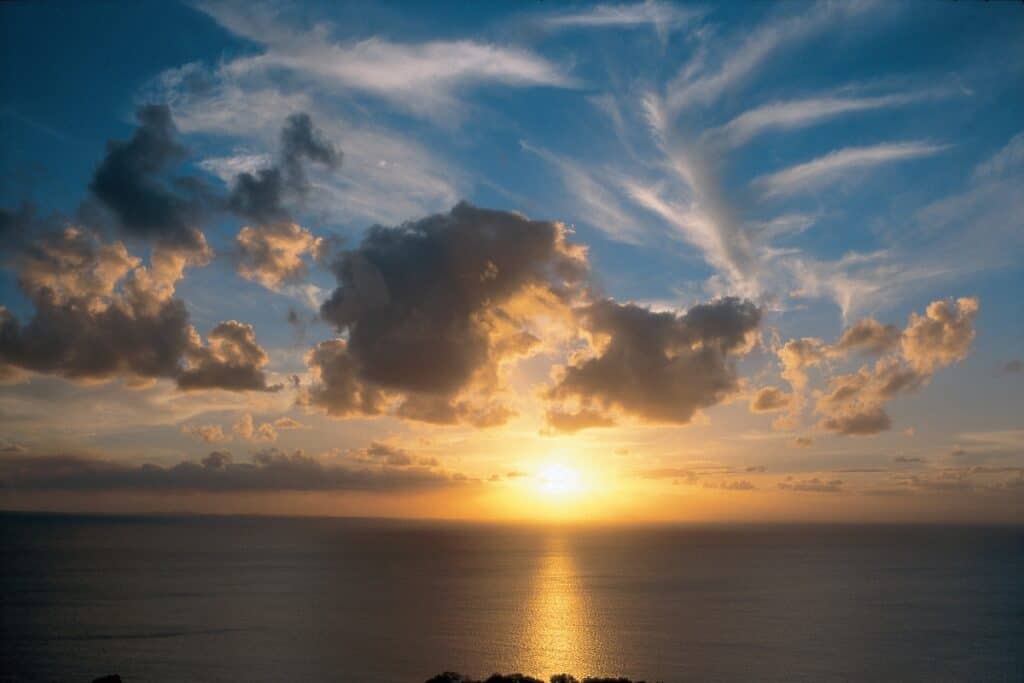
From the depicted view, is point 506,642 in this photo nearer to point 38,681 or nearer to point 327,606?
point 327,606

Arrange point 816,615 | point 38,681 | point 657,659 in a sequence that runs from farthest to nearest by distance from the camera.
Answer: point 816,615 → point 657,659 → point 38,681

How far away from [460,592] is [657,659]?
285 ft

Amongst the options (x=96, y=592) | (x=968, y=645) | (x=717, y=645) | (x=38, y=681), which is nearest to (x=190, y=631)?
(x=38, y=681)

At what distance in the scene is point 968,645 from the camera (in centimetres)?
11825

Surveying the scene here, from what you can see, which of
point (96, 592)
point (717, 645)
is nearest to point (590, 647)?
point (717, 645)

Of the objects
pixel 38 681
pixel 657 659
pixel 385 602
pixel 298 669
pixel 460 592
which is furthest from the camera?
pixel 460 592

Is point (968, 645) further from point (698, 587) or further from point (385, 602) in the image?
point (385, 602)

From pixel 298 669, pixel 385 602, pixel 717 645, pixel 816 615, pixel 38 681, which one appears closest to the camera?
pixel 38 681

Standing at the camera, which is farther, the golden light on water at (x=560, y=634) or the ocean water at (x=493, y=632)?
the golden light on water at (x=560, y=634)

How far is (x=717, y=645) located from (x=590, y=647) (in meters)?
21.0

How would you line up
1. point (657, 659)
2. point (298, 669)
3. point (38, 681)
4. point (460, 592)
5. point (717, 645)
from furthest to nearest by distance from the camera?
point (460, 592) < point (717, 645) < point (657, 659) < point (298, 669) < point (38, 681)

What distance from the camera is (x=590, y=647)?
384 feet

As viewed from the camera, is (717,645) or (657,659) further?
(717,645)

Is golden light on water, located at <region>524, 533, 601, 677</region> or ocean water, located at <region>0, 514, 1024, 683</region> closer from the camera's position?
ocean water, located at <region>0, 514, 1024, 683</region>
